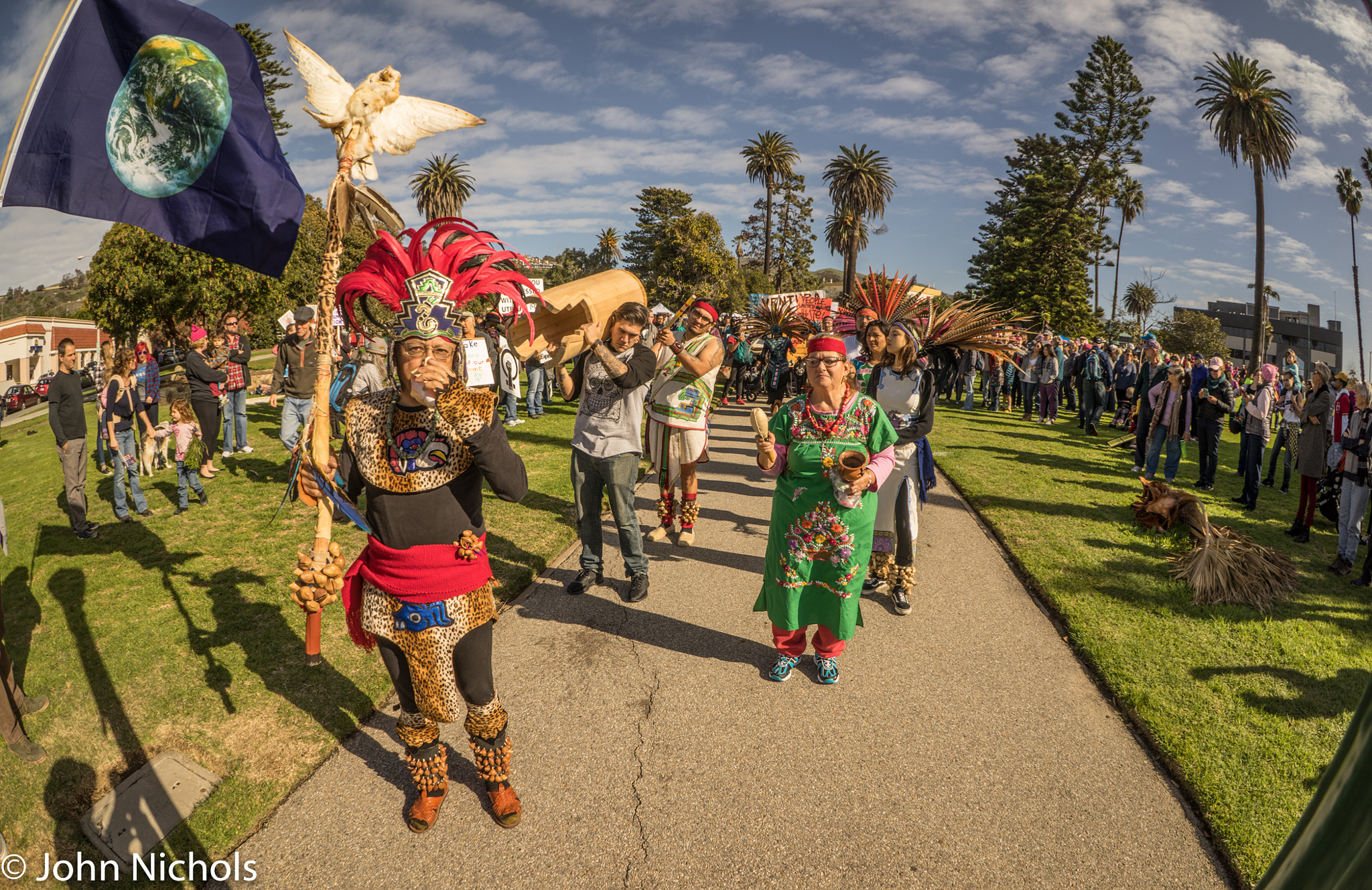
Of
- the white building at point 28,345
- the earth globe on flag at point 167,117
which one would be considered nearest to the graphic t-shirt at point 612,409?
the earth globe on flag at point 167,117

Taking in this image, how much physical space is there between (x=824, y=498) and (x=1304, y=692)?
11.6 ft

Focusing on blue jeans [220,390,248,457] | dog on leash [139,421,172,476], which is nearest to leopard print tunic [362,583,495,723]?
dog on leash [139,421,172,476]

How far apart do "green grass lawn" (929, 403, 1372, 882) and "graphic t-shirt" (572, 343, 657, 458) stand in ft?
12.4

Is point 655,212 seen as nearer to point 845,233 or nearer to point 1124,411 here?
point 845,233

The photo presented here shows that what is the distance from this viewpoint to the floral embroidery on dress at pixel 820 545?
4.40 m

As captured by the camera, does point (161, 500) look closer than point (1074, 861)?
No

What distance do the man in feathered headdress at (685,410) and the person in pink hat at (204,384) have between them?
6.12 metres

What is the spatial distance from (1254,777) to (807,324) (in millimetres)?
7893

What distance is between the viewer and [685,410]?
23.1 ft

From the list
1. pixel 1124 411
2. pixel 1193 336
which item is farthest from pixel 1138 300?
pixel 1124 411

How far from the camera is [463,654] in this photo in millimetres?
3256

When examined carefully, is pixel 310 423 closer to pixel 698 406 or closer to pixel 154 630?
pixel 154 630

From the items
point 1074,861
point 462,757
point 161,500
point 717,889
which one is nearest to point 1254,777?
point 1074,861

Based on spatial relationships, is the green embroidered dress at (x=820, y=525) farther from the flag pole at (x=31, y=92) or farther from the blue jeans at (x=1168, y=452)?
the blue jeans at (x=1168, y=452)
